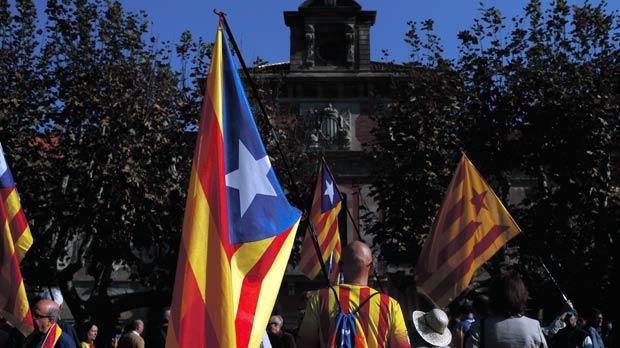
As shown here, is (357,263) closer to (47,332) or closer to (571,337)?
(47,332)

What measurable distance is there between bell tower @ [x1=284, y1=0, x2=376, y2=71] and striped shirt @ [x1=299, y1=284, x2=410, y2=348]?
87.1ft

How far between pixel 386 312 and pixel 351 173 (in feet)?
82.7

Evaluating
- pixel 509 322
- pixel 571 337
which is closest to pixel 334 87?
pixel 571 337

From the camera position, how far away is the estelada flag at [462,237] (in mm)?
9945

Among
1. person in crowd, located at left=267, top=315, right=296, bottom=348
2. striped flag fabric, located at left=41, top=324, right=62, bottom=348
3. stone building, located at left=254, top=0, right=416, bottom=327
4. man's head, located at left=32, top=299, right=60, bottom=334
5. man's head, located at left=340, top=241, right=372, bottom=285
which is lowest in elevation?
person in crowd, located at left=267, top=315, right=296, bottom=348

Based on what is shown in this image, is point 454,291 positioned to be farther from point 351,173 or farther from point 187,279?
point 351,173

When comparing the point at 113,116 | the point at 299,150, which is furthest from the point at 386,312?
the point at 299,150

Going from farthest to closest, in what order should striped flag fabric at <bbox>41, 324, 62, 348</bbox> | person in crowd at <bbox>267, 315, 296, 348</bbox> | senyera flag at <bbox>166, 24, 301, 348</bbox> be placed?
person in crowd at <bbox>267, 315, 296, 348</bbox>
striped flag fabric at <bbox>41, 324, 62, 348</bbox>
senyera flag at <bbox>166, 24, 301, 348</bbox>

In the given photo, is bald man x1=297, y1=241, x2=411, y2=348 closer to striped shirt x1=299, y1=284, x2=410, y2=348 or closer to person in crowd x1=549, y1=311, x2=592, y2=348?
striped shirt x1=299, y1=284, x2=410, y2=348

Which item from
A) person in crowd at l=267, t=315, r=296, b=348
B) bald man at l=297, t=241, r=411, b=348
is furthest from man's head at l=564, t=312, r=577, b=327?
bald man at l=297, t=241, r=411, b=348

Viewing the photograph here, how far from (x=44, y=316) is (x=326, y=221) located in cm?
779

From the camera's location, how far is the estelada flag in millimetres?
9945

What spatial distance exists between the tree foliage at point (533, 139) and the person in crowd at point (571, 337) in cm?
942

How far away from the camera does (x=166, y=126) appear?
812 inches
